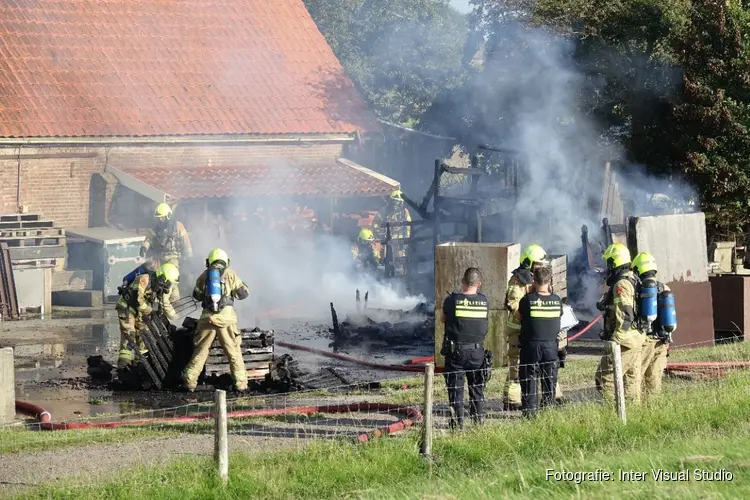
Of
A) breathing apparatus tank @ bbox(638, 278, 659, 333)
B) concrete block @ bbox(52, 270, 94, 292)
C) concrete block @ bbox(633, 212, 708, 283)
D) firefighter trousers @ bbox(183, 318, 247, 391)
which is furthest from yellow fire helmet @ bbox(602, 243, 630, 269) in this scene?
concrete block @ bbox(52, 270, 94, 292)

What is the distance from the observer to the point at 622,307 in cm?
1076

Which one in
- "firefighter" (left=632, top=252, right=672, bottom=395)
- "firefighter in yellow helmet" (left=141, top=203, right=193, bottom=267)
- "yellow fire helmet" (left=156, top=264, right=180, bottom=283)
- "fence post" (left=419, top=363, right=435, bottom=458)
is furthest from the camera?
"firefighter in yellow helmet" (left=141, top=203, right=193, bottom=267)

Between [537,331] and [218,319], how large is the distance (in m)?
3.81

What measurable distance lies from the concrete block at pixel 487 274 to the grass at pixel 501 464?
3437mm

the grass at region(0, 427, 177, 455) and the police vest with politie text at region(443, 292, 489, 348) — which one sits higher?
the police vest with politie text at region(443, 292, 489, 348)

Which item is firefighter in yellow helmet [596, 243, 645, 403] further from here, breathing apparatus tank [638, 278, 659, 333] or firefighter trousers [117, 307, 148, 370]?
firefighter trousers [117, 307, 148, 370]

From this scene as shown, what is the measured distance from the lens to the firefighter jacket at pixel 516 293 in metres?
11.5

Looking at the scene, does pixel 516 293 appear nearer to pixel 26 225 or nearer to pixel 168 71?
pixel 26 225

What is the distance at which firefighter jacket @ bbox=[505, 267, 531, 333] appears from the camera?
1155 cm

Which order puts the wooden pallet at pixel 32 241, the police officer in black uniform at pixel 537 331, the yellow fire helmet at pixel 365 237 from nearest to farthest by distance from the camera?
the police officer in black uniform at pixel 537 331 → the wooden pallet at pixel 32 241 → the yellow fire helmet at pixel 365 237

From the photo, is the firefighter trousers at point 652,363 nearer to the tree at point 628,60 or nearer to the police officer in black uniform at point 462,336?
the police officer in black uniform at point 462,336

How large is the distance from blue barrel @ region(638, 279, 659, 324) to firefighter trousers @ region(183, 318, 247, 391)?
4.55 m

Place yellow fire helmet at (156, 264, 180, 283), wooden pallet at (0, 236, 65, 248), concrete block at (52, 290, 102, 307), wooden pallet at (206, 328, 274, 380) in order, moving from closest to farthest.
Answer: wooden pallet at (206, 328, 274, 380) → yellow fire helmet at (156, 264, 180, 283) → wooden pallet at (0, 236, 65, 248) → concrete block at (52, 290, 102, 307)

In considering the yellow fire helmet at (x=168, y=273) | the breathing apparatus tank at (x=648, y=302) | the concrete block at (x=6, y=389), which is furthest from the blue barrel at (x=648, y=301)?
the concrete block at (x=6, y=389)
